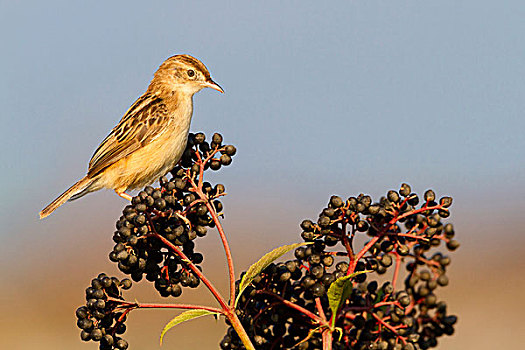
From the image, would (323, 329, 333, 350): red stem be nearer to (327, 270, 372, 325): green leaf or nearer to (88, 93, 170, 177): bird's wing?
(327, 270, 372, 325): green leaf

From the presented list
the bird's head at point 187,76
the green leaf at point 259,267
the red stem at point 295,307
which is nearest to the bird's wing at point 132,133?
the bird's head at point 187,76

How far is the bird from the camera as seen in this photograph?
7.93m

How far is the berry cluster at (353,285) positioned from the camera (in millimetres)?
3709

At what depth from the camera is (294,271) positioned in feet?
12.3

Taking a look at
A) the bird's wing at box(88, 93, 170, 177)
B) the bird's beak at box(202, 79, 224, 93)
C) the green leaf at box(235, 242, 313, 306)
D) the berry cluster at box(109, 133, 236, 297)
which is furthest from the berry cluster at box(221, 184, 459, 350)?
the bird's beak at box(202, 79, 224, 93)

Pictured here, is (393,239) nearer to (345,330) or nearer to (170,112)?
(345,330)

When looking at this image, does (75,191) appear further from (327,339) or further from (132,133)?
(327,339)

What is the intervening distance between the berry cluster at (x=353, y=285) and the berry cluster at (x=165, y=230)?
0.47 meters

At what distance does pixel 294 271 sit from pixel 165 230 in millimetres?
814

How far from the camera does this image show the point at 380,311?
4.03m

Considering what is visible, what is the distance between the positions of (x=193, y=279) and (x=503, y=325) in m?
15.2

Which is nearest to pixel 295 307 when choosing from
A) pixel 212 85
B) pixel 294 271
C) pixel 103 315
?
pixel 294 271

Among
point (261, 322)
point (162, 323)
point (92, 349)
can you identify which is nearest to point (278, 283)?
point (261, 322)

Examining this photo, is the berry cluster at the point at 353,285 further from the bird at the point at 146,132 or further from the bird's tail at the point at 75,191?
the bird's tail at the point at 75,191
